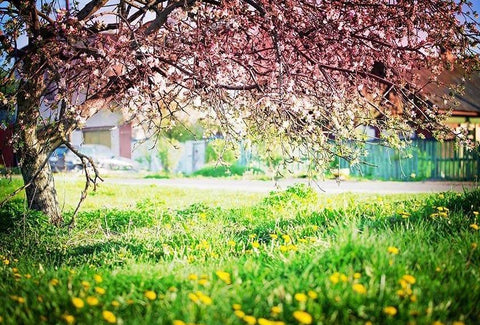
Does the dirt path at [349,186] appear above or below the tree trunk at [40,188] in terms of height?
below

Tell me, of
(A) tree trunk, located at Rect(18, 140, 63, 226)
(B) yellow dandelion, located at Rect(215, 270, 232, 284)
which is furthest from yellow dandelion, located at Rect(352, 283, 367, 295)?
(A) tree trunk, located at Rect(18, 140, 63, 226)

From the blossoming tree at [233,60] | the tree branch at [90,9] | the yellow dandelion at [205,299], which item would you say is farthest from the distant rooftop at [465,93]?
the yellow dandelion at [205,299]

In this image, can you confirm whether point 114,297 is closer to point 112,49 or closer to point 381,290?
point 381,290

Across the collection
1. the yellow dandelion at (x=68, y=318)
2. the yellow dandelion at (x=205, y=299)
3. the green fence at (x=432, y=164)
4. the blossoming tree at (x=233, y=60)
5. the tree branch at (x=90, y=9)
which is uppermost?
the tree branch at (x=90, y=9)

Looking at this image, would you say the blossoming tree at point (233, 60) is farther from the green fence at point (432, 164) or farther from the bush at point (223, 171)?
the bush at point (223, 171)

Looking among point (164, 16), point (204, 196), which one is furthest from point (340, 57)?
point (204, 196)

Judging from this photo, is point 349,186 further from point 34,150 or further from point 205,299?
point 205,299

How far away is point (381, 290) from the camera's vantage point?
9.53ft

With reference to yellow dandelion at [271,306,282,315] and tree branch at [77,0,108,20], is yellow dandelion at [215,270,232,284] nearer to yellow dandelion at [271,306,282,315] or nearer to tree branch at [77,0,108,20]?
yellow dandelion at [271,306,282,315]

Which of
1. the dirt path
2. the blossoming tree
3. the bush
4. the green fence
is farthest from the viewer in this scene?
the bush

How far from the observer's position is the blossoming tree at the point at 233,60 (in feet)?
18.9

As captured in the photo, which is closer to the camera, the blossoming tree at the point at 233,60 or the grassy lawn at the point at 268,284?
the grassy lawn at the point at 268,284

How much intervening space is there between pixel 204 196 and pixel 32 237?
5.13 m

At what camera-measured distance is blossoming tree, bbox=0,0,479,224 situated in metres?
5.75
